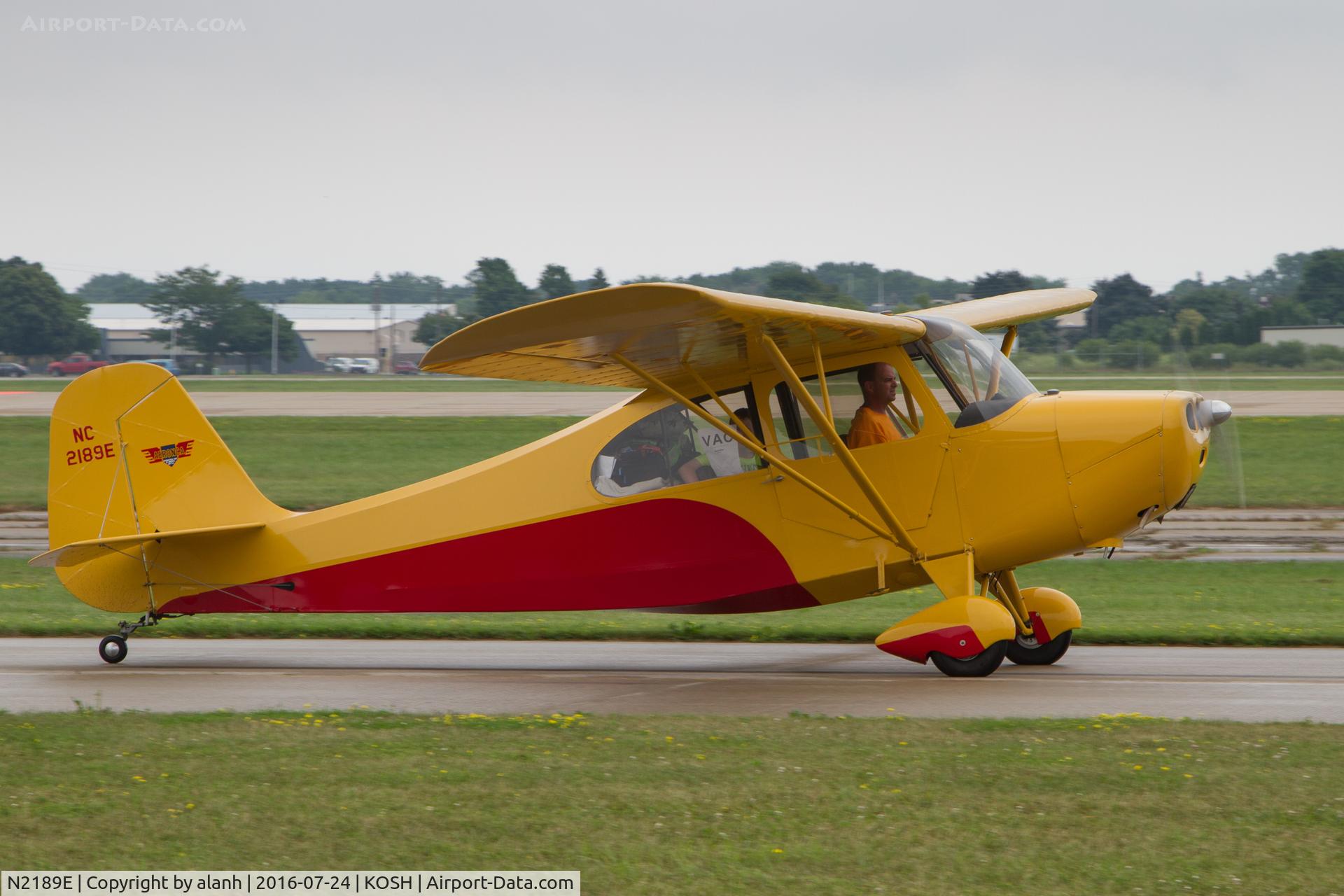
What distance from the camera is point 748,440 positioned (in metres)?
9.95

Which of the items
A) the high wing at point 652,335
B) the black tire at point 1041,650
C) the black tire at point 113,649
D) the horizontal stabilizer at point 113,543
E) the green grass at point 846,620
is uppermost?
the high wing at point 652,335

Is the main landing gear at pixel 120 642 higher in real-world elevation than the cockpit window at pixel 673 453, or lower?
lower

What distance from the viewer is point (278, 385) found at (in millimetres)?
67812

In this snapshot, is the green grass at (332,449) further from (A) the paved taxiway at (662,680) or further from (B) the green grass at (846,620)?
(A) the paved taxiway at (662,680)

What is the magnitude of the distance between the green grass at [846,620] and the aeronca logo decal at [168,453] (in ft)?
8.28

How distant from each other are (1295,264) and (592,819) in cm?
13991

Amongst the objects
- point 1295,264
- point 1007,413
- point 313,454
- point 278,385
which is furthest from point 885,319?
point 1295,264

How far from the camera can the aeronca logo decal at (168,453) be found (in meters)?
11.4

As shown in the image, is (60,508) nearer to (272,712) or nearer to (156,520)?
(156,520)

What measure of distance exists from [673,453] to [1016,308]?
3.99 m

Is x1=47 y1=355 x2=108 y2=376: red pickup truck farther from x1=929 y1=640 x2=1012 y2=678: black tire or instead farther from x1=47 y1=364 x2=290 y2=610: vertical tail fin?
x1=929 y1=640 x2=1012 y2=678: black tire

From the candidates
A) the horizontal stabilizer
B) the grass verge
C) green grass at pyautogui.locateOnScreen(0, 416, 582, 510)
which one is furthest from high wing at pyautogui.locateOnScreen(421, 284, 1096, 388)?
green grass at pyautogui.locateOnScreen(0, 416, 582, 510)

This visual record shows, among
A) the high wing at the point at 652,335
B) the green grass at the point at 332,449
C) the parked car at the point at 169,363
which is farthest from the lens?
the parked car at the point at 169,363

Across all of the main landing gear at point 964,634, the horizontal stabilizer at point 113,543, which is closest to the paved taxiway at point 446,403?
the horizontal stabilizer at point 113,543
